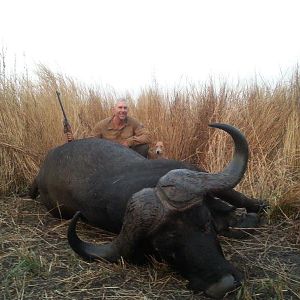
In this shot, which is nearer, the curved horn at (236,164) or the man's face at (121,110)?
the curved horn at (236,164)

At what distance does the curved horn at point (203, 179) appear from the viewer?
8.93ft

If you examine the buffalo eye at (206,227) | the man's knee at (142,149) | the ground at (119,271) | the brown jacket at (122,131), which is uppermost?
the brown jacket at (122,131)

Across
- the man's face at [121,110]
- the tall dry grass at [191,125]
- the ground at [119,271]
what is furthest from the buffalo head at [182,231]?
the man's face at [121,110]

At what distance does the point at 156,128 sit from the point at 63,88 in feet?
6.26

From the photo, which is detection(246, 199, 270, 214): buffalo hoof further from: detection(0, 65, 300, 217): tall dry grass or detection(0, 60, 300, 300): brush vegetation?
detection(0, 65, 300, 217): tall dry grass

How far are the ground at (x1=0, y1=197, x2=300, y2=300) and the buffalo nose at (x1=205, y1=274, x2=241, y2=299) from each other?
0.05 m

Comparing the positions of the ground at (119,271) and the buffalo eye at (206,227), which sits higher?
the buffalo eye at (206,227)

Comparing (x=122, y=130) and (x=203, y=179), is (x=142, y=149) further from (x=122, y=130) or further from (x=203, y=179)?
(x=203, y=179)

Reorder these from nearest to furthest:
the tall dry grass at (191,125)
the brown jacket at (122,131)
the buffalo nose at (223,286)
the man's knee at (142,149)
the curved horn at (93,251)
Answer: the buffalo nose at (223,286) → the curved horn at (93,251) → the tall dry grass at (191,125) → the man's knee at (142,149) → the brown jacket at (122,131)

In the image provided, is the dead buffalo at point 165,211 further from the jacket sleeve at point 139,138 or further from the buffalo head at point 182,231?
the jacket sleeve at point 139,138

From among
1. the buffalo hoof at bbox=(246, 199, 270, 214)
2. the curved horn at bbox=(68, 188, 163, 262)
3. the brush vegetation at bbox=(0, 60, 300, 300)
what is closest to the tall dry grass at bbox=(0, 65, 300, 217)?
the brush vegetation at bbox=(0, 60, 300, 300)

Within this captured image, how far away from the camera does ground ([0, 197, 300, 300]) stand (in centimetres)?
264

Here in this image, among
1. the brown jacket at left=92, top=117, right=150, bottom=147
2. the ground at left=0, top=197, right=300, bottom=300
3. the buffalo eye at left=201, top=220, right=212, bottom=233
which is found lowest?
the ground at left=0, top=197, right=300, bottom=300

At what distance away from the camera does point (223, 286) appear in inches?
96.2
